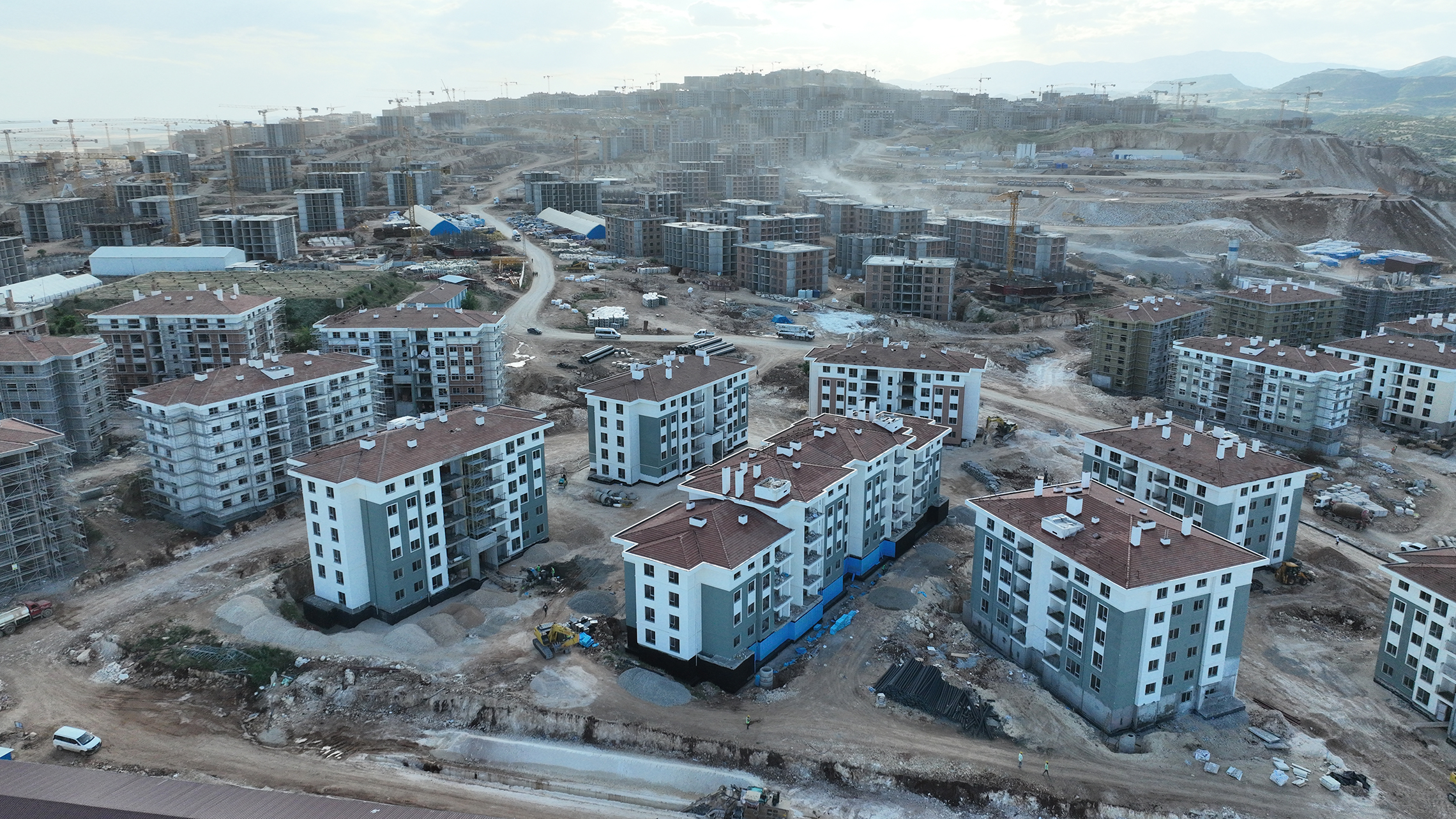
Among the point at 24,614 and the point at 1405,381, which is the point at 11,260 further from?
the point at 1405,381

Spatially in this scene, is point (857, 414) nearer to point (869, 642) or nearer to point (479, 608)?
point (869, 642)

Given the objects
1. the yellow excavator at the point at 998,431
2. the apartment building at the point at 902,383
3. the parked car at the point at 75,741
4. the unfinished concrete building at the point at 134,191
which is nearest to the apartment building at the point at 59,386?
the parked car at the point at 75,741

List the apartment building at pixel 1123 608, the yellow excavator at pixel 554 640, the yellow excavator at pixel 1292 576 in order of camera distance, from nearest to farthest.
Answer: the apartment building at pixel 1123 608 < the yellow excavator at pixel 554 640 < the yellow excavator at pixel 1292 576

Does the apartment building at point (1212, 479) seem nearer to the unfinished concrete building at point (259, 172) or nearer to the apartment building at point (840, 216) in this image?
the apartment building at point (840, 216)

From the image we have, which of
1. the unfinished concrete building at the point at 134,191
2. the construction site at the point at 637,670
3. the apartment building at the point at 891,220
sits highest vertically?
the unfinished concrete building at the point at 134,191

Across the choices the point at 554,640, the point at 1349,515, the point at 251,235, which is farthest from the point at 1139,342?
the point at 251,235

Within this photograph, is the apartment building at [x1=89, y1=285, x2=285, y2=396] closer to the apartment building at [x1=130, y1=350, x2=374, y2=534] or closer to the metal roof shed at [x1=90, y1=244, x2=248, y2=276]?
the apartment building at [x1=130, y1=350, x2=374, y2=534]
